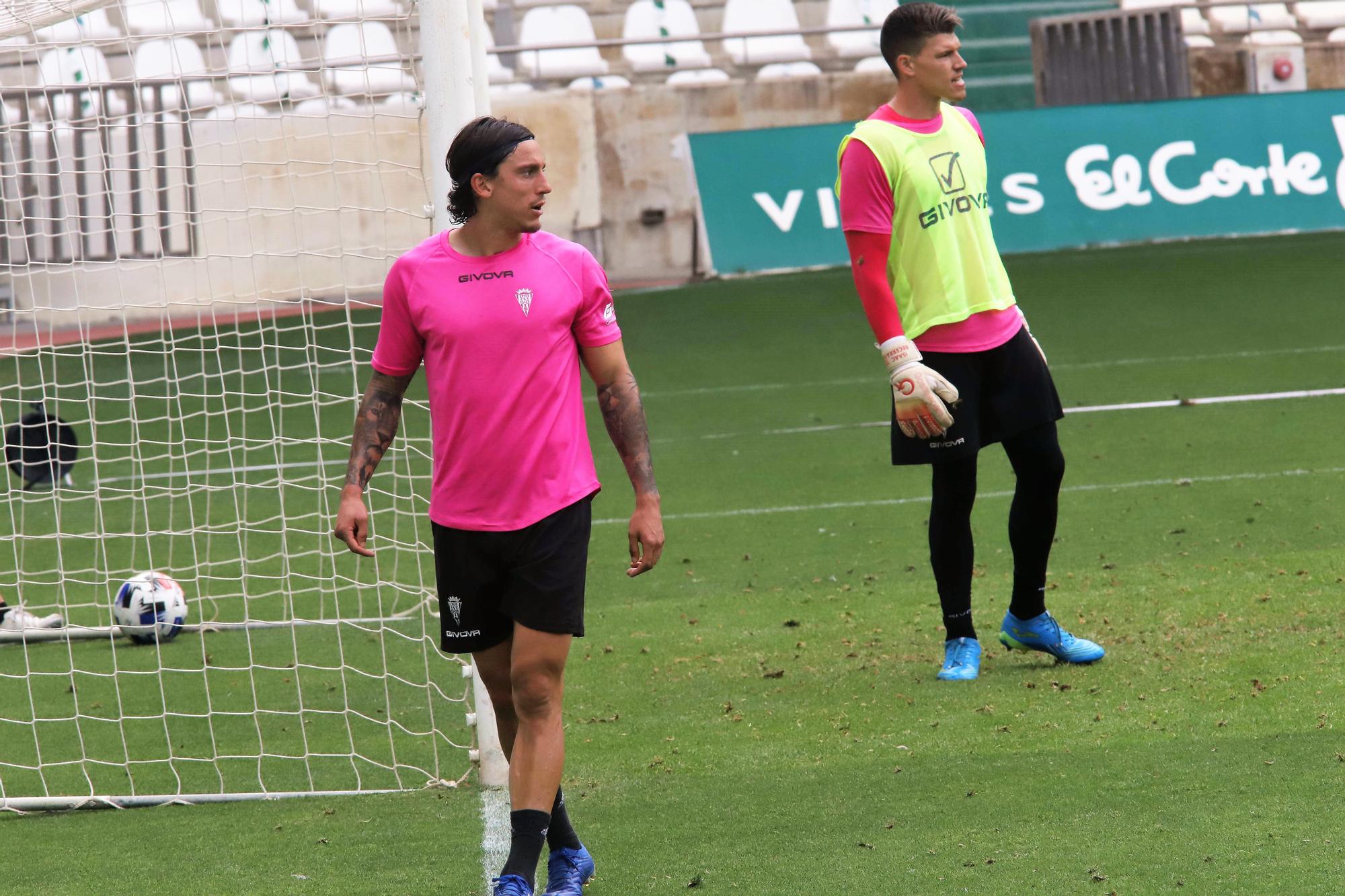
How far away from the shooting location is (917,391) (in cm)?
454

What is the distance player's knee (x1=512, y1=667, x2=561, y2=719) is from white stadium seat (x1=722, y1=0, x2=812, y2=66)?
17.2 metres

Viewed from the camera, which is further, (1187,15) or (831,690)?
(1187,15)

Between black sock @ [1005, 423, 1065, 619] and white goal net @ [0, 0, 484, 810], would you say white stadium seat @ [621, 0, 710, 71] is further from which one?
black sock @ [1005, 423, 1065, 619]

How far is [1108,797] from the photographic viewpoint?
3.80m

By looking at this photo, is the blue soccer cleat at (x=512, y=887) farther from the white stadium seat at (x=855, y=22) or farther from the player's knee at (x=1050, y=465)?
the white stadium seat at (x=855, y=22)

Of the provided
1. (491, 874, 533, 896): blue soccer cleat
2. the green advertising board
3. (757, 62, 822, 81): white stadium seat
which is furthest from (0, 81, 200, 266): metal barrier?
(757, 62, 822, 81): white stadium seat

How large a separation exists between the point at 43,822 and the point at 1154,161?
13531 mm

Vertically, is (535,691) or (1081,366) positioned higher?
(535,691)

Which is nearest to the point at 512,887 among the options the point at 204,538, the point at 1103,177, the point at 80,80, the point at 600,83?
the point at 204,538

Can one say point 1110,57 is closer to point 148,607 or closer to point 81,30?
point 81,30

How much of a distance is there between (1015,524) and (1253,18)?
1779 cm

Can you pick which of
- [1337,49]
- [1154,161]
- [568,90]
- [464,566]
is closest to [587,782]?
[464,566]

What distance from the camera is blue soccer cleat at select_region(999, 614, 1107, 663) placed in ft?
16.0

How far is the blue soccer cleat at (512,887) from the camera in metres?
3.27
